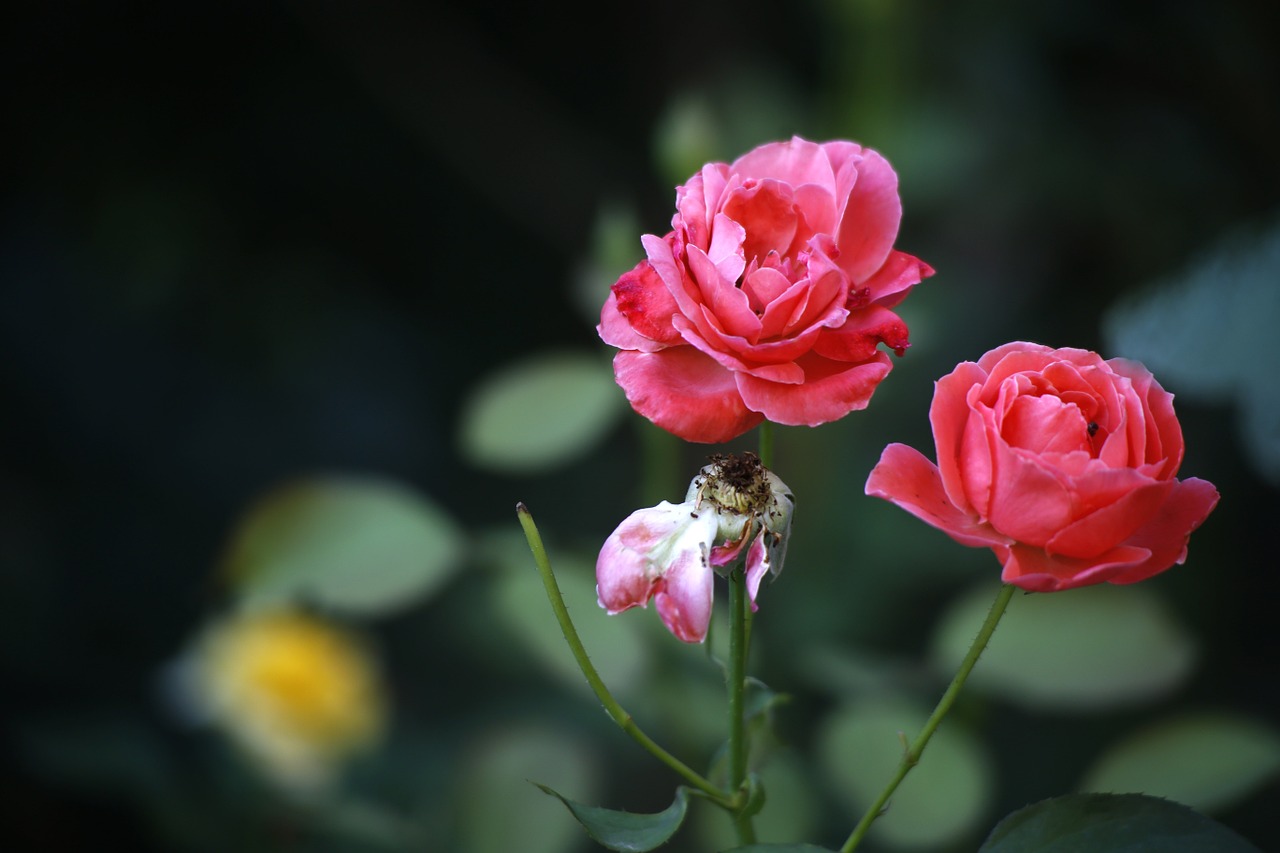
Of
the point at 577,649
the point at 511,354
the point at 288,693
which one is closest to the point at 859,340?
the point at 577,649

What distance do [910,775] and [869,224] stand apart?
0.36 metres

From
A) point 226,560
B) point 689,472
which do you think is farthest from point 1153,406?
point 689,472

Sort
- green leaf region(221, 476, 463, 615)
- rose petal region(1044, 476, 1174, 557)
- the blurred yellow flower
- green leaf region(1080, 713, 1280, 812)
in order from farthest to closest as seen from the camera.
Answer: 1. the blurred yellow flower
2. green leaf region(221, 476, 463, 615)
3. green leaf region(1080, 713, 1280, 812)
4. rose petal region(1044, 476, 1174, 557)

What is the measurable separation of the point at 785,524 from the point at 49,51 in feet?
3.56

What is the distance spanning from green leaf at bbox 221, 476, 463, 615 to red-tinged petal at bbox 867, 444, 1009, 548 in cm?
36

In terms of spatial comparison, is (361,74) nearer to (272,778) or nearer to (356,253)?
(356,253)

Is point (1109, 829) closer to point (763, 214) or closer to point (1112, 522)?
point (1112, 522)

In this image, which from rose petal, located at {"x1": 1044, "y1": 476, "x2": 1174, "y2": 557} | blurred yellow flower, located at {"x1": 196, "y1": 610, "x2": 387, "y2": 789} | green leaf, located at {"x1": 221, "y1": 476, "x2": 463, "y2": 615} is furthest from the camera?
blurred yellow flower, located at {"x1": 196, "y1": 610, "x2": 387, "y2": 789}

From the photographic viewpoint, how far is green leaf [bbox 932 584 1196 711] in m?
0.61

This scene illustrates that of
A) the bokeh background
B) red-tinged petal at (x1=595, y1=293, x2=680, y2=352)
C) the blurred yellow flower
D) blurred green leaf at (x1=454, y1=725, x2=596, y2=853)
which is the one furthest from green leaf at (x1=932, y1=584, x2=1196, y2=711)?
the blurred yellow flower

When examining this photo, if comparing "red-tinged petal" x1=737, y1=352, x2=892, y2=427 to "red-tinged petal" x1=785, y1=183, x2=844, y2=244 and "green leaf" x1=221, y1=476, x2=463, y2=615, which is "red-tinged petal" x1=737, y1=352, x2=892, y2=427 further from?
"green leaf" x1=221, y1=476, x2=463, y2=615

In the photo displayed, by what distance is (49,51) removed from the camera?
113 cm

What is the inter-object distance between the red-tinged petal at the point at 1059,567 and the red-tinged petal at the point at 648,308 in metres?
0.13

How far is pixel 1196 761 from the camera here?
562 mm
